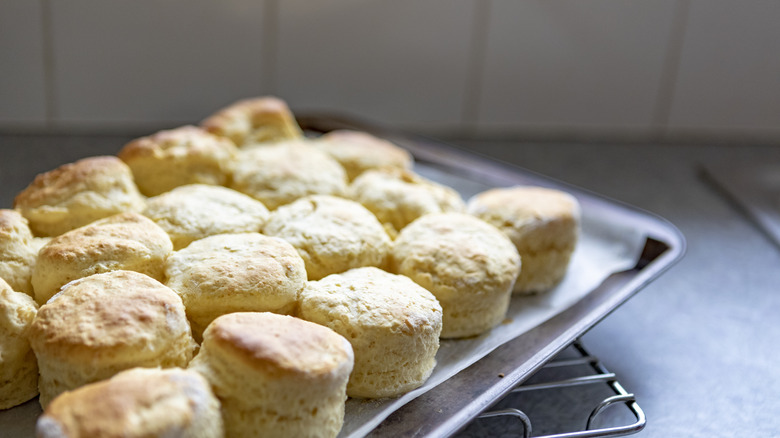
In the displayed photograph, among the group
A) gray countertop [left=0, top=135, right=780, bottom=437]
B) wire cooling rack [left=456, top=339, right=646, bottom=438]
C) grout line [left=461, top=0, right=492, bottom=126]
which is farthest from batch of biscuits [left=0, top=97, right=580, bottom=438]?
grout line [left=461, top=0, right=492, bottom=126]

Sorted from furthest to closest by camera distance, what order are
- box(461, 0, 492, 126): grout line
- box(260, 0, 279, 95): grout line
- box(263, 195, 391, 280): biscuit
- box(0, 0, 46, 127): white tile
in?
box(461, 0, 492, 126): grout line
box(260, 0, 279, 95): grout line
box(0, 0, 46, 127): white tile
box(263, 195, 391, 280): biscuit

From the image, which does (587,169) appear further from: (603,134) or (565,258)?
(565,258)

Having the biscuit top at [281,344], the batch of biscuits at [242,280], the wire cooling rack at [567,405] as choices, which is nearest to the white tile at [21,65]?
the batch of biscuits at [242,280]

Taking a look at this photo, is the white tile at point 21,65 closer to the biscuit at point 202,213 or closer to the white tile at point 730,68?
the biscuit at point 202,213

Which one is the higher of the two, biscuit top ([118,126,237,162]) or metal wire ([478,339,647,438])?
biscuit top ([118,126,237,162])

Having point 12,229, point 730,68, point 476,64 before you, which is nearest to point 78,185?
point 12,229

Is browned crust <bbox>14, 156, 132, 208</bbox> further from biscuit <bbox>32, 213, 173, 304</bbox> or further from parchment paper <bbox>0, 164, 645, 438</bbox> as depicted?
parchment paper <bbox>0, 164, 645, 438</bbox>
